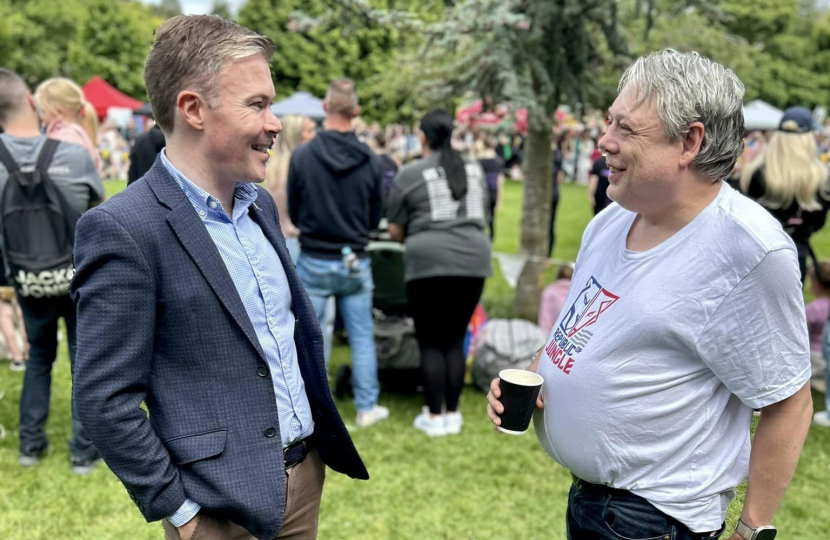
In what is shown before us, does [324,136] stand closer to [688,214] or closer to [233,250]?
[233,250]

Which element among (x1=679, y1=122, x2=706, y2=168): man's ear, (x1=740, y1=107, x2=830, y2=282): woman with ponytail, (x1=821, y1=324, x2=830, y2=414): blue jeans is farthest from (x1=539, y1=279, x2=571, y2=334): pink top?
(x1=679, y1=122, x2=706, y2=168): man's ear

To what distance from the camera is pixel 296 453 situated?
1.89 metres

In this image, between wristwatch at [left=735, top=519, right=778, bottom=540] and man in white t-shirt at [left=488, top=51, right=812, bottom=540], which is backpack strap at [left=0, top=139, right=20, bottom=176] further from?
wristwatch at [left=735, top=519, right=778, bottom=540]

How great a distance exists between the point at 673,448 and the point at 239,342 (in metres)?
A: 1.06

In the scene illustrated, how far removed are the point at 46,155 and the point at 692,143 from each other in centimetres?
340

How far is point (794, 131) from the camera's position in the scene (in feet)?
15.4

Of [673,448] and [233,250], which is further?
[233,250]

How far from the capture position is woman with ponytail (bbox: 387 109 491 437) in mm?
4359

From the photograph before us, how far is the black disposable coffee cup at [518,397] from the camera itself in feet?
5.98

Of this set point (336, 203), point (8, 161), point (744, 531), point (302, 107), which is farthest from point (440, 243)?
point (302, 107)

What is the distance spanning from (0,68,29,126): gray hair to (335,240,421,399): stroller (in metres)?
2.49

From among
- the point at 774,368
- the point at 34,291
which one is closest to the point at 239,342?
the point at 774,368

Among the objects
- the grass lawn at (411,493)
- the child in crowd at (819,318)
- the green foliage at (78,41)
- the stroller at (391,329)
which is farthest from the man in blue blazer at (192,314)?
the green foliage at (78,41)

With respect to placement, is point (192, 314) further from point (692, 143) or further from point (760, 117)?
point (760, 117)
